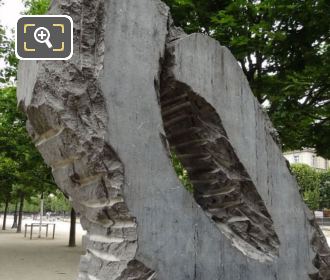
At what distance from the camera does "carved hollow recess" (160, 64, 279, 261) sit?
3.67 m

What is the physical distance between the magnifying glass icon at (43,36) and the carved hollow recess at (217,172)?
3.23 ft

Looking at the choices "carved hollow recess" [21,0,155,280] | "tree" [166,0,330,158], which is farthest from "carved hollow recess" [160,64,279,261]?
"tree" [166,0,330,158]

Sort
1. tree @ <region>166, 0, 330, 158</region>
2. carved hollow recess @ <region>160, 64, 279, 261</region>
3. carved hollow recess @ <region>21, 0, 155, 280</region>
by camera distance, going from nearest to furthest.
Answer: carved hollow recess @ <region>21, 0, 155, 280</region> → carved hollow recess @ <region>160, 64, 279, 261</region> → tree @ <region>166, 0, 330, 158</region>

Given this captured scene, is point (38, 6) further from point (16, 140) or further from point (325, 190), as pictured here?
point (325, 190)

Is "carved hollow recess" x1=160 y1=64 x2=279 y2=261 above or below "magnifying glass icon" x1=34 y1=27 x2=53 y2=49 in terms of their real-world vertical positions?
below

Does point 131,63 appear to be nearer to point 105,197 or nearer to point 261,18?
point 105,197

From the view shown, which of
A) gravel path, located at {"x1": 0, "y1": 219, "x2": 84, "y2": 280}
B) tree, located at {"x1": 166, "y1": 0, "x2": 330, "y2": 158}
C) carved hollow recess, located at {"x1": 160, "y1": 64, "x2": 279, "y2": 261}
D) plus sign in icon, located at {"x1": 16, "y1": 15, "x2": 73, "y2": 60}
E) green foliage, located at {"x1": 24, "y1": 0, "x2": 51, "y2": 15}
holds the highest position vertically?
green foliage, located at {"x1": 24, "y1": 0, "x2": 51, "y2": 15}

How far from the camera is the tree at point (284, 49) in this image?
7.66 meters

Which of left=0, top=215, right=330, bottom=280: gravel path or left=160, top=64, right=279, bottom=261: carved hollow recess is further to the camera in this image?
left=0, top=215, right=330, bottom=280: gravel path

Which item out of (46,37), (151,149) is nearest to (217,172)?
(151,149)

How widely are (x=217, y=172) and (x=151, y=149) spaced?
2.71 feet

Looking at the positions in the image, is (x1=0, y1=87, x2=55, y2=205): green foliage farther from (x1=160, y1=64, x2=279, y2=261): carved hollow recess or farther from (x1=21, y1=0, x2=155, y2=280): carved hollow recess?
(x1=21, y1=0, x2=155, y2=280): carved hollow recess

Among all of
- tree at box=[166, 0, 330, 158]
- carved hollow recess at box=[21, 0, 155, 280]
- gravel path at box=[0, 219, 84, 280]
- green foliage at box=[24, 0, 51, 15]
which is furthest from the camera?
green foliage at box=[24, 0, 51, 15]

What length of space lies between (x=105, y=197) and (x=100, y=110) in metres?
0.58
